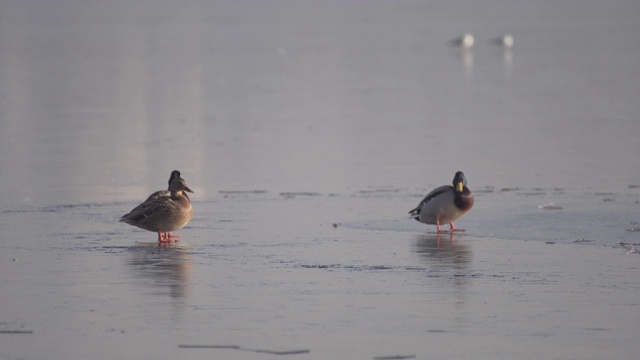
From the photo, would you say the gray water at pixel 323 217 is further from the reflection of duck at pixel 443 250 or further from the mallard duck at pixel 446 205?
the mallard duck at pixel 446 205

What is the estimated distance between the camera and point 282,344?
8023 mm

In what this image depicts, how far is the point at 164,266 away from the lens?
10.7 metres

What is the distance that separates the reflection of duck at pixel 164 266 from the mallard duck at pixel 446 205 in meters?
2.32

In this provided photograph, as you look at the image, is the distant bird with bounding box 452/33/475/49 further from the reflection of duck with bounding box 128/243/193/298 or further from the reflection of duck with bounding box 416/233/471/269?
the reflection of duck with bounding box 128/243/193/298

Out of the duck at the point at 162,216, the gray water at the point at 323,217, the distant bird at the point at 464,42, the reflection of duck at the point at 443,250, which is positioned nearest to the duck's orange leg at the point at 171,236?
the duck at the point at 162,216

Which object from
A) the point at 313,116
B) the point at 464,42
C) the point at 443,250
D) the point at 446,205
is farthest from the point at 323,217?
the point at 464,42

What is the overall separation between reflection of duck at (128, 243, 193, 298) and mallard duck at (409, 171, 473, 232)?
7.63 feet

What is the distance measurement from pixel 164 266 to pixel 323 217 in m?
3.18

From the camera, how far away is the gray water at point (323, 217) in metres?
8.42

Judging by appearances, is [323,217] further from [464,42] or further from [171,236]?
[464,42]

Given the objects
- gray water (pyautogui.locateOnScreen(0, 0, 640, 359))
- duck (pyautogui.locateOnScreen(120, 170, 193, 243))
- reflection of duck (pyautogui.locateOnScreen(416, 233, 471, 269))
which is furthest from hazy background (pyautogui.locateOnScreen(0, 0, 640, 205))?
reflection of duck (pyautogui.locateOnScreen(416, 233, 471, 269))

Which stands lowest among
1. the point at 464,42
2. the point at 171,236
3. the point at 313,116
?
the point at 171,236

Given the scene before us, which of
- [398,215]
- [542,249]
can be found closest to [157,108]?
[398,215]

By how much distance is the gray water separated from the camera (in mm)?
8422
